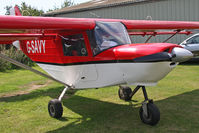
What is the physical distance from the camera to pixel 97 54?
4594mm

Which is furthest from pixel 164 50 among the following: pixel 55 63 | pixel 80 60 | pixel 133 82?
pixel 55 63

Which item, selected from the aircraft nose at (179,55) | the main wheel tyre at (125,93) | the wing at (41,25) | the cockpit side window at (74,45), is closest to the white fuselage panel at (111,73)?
the aircraft nose at (179,55)

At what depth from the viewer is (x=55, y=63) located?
5723mm

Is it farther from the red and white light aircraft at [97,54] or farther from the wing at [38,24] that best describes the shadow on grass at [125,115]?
the wing at [38,24]

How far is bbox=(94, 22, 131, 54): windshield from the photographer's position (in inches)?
178

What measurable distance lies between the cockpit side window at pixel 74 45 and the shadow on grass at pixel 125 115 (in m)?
1.39

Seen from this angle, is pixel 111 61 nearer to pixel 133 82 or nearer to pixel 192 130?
pixel 133 82

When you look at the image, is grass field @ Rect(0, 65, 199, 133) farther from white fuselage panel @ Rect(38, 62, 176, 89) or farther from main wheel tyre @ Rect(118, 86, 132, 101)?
white fuselage panel @ Rect(38, 62, 176, 89)

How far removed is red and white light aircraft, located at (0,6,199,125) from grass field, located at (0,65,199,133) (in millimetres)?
347

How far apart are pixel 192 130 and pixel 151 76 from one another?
1192 millimetres

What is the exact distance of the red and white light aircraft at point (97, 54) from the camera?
3.91 metres

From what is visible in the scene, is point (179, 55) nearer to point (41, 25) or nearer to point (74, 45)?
point (74, 45)

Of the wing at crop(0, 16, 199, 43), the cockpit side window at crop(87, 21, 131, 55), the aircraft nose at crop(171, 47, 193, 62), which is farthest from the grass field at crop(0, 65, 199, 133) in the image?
the wing at crop(0, 16, 199, 43)

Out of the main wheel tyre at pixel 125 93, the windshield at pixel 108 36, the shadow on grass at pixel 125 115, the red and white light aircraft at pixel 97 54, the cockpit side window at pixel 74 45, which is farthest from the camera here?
the main wheel tyre at pixel 125 93
